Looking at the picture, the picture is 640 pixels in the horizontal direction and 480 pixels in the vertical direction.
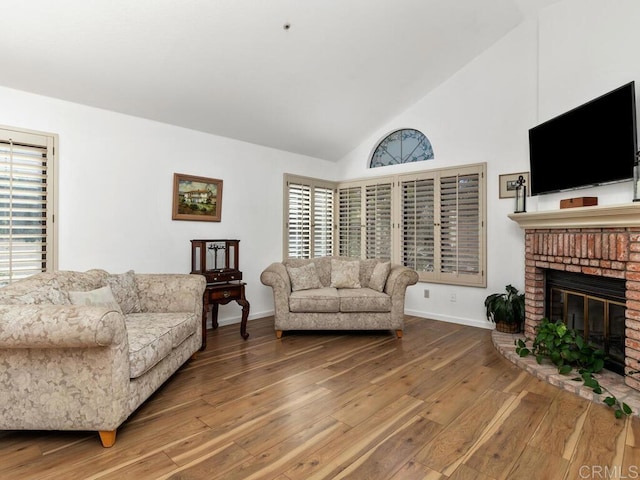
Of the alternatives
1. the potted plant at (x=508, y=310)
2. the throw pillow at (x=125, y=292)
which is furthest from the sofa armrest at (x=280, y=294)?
the potted plant at (x=508, y=310)

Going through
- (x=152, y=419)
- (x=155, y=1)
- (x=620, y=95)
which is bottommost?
(x=152, y=419)

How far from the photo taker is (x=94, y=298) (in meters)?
2.55

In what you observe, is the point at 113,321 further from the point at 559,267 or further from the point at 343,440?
the point at 559,267

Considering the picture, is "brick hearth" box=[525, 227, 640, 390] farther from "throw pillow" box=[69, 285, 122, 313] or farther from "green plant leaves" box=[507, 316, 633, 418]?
"throw pillow" box=[69, 285, 122, 313]

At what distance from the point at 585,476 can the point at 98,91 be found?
4524 millimetres

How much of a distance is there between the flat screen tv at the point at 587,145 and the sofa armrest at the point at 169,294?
12.1 feet

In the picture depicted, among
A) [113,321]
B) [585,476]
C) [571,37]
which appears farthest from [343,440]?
[571,37]

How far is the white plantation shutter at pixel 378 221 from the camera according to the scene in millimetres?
5320

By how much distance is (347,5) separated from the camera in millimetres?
3086

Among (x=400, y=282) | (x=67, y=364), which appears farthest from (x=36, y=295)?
(x=400, y=282)

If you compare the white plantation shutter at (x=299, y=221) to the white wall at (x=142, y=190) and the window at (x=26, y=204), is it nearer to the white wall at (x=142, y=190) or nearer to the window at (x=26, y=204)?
the white wall at (x=142, y=190)

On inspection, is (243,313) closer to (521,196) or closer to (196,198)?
(196,198)

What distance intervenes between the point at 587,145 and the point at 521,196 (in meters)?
1.00

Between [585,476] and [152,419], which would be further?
[152,419]
